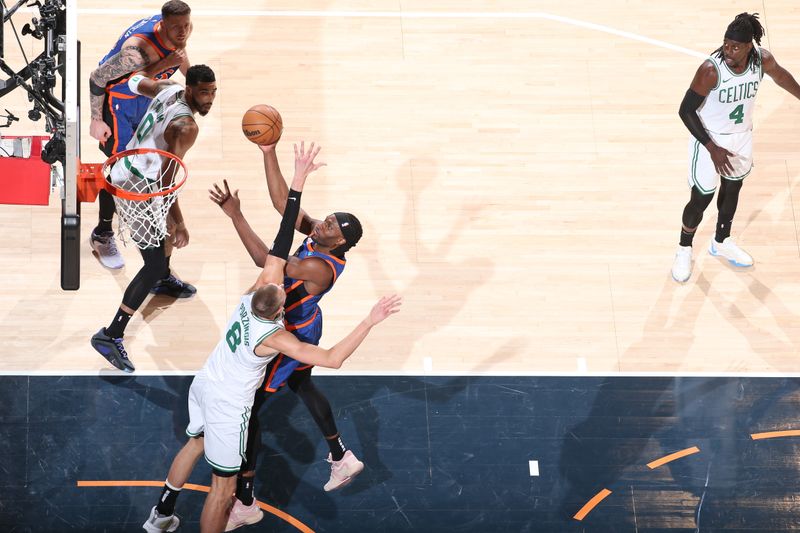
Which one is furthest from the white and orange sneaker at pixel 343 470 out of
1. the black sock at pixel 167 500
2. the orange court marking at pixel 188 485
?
the black sock at pixel 167 500

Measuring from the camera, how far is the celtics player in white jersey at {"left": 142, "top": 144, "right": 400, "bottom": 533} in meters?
6.59

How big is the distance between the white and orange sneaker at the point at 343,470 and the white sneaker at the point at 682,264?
2988 millimetres

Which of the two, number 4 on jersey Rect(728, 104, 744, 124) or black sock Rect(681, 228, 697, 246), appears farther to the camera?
black sock Rect(681, 228, 697, 246)

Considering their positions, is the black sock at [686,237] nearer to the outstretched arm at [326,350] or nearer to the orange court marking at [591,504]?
the orange court marking at [591,504]

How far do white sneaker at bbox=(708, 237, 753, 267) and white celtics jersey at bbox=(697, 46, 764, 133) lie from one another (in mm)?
1024

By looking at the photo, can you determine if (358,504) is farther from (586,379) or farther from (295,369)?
(586,379)

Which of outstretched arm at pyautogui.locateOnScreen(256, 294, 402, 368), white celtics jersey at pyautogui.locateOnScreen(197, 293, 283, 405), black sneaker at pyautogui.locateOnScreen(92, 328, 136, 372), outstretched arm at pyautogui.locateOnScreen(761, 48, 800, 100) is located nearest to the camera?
outstretched arm at pyautogui.locateOnScreen(256, 294, 402, 368)

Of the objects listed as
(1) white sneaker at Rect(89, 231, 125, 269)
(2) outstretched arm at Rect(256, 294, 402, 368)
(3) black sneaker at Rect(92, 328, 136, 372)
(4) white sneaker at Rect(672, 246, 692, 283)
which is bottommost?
(3) black sneaker at Rect(92, 328, 136, 372)

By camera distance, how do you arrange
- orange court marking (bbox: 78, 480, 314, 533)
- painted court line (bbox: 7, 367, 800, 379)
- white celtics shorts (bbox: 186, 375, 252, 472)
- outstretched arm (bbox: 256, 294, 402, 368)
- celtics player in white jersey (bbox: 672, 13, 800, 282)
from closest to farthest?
outstretched arm (bbox: 256, 294, 402, 368) → white celtics shorts (bbox: 186, 375, 252, 472) → orange court marking (bbox: 78, 480, 314, 533) → celtics player in white jersey (bbox: 672, 13, 800, 282) → painted court line (bbox: 7, 367, 800, 379)

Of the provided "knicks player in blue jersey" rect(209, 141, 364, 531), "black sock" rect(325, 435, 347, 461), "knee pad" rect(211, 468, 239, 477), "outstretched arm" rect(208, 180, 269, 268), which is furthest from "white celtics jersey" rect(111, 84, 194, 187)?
"black sock" rect(325, 435, 347, 461)

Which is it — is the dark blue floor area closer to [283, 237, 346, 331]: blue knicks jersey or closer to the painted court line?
the painted court line

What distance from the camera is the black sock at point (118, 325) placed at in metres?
7.97

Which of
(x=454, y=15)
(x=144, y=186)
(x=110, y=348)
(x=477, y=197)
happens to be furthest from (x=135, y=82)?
(x=454, y=15)

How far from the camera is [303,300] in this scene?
23.5 feet
